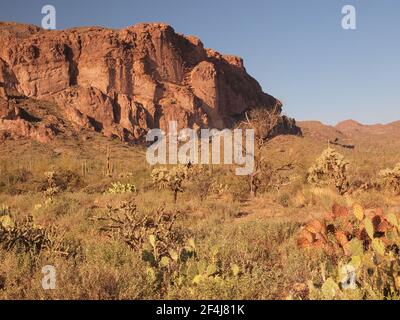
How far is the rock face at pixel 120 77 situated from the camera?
6788cm

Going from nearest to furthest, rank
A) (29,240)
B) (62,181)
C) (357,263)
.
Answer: (357,263) < (29,240) < (62,181)

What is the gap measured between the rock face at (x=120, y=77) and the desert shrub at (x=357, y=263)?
188ft

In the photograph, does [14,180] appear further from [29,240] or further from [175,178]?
[29,240]

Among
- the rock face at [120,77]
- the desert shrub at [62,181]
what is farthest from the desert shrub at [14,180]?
the rock face at [120,77]

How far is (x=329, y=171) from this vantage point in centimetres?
1448

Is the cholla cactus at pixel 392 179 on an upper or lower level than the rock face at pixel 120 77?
lower

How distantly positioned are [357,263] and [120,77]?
75.7 meters

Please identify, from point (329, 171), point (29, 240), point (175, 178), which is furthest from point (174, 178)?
point (29, 240)

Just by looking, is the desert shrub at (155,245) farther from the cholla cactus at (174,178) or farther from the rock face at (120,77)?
the rock face at (120,77)

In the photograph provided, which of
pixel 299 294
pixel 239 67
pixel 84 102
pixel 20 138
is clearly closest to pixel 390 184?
pixel 299 294

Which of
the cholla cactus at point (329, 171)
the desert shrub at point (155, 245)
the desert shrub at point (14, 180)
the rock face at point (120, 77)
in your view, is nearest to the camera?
the desert shrub at point (155, 245)

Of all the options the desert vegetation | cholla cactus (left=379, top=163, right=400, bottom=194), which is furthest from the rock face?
the desert vegetation

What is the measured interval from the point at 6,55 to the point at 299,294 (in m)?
80.7
